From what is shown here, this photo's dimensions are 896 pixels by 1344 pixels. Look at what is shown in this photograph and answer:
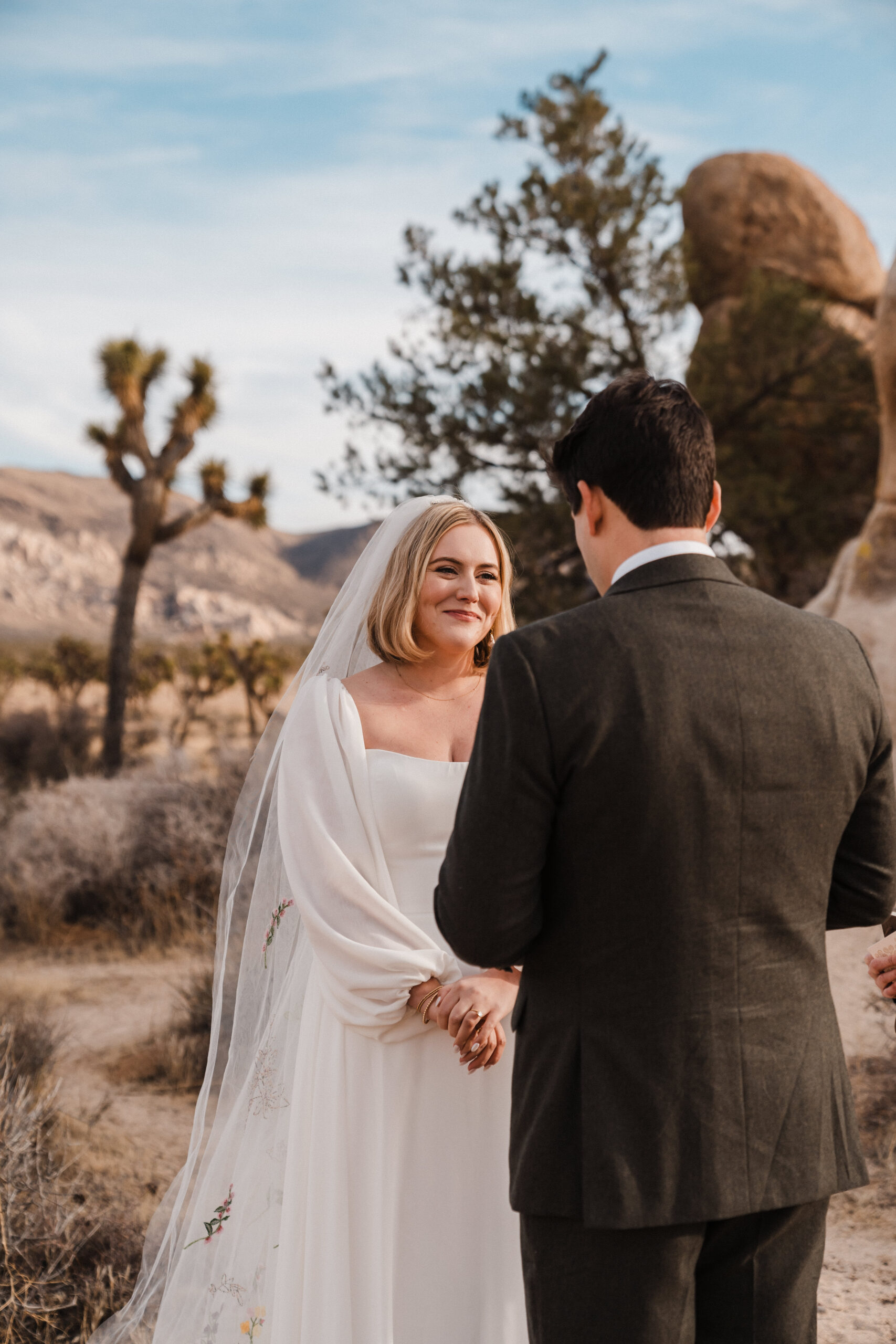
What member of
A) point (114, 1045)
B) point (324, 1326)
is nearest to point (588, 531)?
point (324, 1326)

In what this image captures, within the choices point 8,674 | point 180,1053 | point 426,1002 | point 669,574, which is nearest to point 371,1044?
point 426,1002

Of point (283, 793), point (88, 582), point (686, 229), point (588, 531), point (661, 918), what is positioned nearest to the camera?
point (661, 918)

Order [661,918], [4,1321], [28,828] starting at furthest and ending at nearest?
[28,828]
[4,1321]
[661,918]

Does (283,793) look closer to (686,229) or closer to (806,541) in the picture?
(806,541)

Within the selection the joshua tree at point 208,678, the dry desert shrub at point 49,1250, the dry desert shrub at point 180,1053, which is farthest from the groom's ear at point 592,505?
the joshua tree at point 208,678

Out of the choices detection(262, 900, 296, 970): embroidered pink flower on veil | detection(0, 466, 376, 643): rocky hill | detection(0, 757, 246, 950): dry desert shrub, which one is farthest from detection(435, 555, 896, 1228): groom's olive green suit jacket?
detection(0, 466, 376, 643): rocky hill

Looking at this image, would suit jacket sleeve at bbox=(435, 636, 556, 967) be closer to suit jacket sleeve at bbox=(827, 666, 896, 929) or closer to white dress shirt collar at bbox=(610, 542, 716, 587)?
white dress shirt collar at bbox=(610, 542, 716, 587)

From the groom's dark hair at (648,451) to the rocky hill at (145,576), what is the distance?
43.7m

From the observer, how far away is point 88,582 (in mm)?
55312

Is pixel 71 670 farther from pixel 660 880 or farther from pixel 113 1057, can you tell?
pixel 660 880

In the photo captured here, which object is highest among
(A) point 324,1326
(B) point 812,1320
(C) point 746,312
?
(C) point 746,312

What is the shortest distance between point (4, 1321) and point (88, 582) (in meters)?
55.6

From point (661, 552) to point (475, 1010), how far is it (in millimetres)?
1069

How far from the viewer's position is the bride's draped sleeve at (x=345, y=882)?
2.17 m
